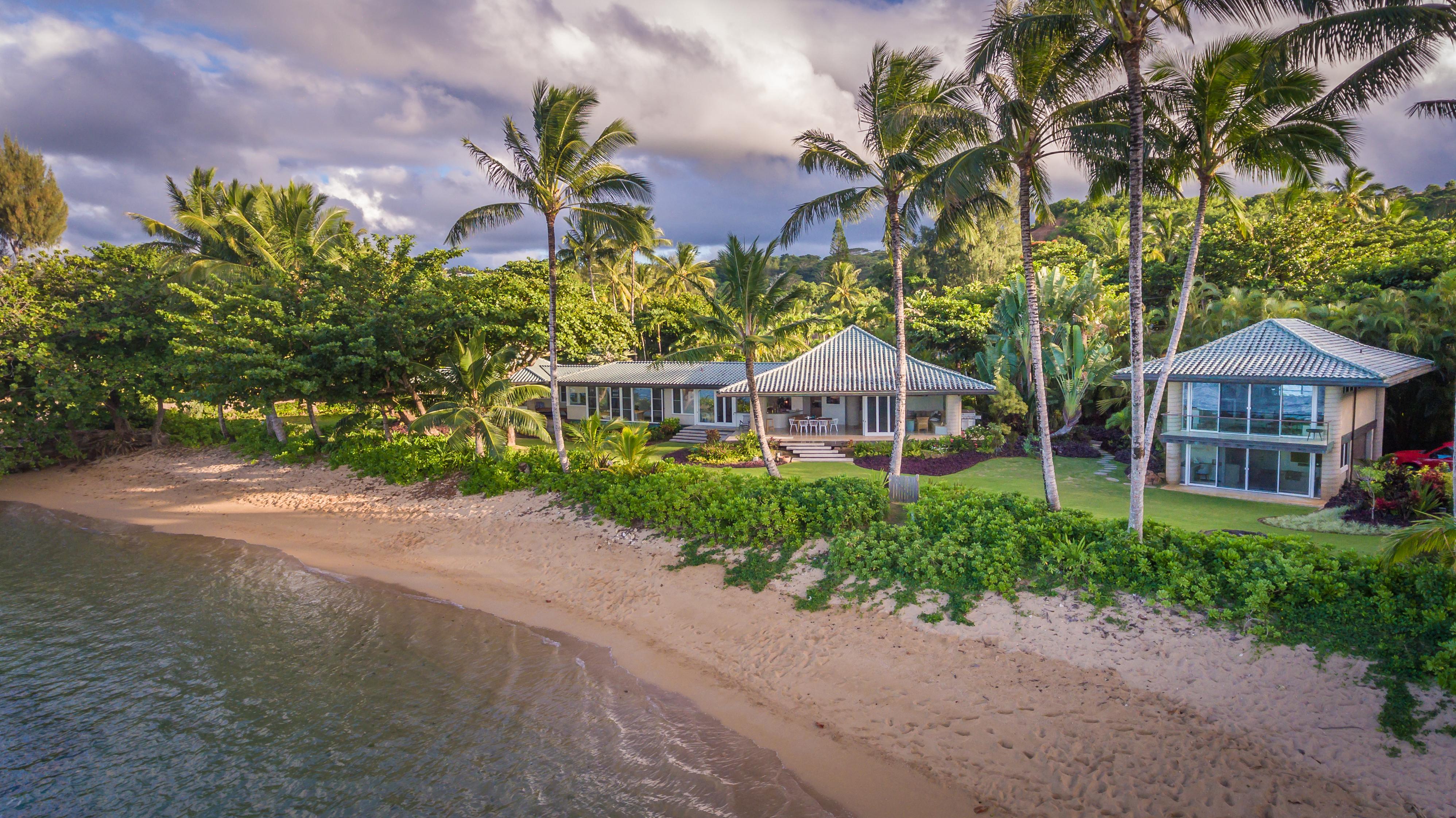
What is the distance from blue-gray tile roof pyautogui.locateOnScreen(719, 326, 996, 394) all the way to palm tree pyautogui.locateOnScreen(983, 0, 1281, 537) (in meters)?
14.8

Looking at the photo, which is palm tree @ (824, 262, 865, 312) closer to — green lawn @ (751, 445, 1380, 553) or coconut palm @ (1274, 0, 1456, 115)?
green lawn @ (751, 445, 1380, 553)

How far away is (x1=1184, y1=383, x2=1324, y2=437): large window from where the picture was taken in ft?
58.2

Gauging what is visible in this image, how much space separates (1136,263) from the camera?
11.5 metres

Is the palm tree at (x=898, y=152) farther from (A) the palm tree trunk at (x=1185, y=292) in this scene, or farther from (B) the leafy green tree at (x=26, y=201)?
(B) the leafy green tree at (x=26, y=201)

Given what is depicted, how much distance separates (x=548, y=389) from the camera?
22.7 metres

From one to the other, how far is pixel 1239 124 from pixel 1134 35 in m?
2.70

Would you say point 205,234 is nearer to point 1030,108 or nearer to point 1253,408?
point 1030,108

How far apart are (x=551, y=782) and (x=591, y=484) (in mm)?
10278

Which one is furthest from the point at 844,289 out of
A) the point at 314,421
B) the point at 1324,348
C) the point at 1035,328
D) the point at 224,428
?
the point at 224,428

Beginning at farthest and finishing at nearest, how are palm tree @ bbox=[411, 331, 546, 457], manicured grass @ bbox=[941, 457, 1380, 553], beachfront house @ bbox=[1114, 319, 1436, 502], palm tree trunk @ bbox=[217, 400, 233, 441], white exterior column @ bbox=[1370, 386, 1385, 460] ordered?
1. palm tree trunk @ bbox=[217, 400, 233, 441]
2. palm tree @ bbox=[411, 331, 546, 457]
3. white exterior column @ bbox=[1370, 386, 1385, 460]
4. beachfront house @ bbox=[1114, 319, 1436, 502]
5. manicured grass @ bbox=[941, 457, 1380, 553]

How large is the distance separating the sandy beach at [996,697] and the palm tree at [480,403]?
6.08 metres

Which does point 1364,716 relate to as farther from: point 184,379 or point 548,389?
point 184,379

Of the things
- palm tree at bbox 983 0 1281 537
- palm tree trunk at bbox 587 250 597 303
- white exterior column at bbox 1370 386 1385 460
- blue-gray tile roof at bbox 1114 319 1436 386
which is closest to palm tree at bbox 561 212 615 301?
palm tree trunk at bbox 587 250 597 303

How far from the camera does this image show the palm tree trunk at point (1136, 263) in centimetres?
1088
